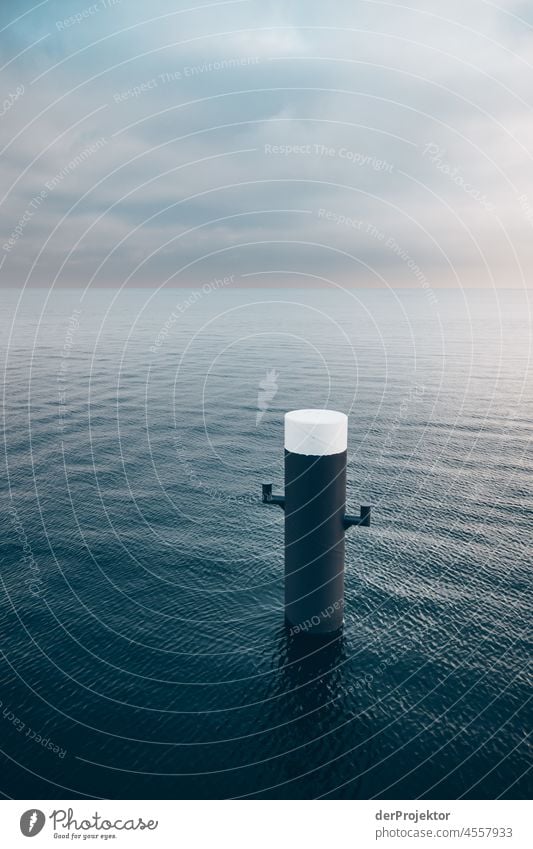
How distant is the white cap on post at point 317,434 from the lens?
25297 mm

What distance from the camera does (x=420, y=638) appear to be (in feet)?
94.7

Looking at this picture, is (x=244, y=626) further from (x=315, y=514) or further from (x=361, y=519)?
(x=361, y=519)

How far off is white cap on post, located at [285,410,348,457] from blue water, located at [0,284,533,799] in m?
9.97

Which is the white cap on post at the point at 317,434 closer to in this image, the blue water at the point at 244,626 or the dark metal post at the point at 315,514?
the dark metal post at the point at 315,514

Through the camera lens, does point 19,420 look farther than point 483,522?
Yes

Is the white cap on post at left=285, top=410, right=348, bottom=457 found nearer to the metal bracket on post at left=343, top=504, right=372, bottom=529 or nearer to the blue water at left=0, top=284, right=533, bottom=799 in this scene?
the metal bracket on post at left=343, top=504, right=372, bottom=529

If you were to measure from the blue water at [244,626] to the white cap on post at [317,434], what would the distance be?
9.97 metres

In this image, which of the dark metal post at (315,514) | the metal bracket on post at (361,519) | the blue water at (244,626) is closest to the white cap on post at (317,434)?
the dark metal post at (315,514)

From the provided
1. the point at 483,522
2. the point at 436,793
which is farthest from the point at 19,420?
the point at 436,793

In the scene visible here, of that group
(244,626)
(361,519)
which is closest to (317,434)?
(361,519)

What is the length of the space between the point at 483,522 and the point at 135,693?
28.3 metres

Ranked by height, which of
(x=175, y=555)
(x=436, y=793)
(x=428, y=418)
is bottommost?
(x=436, y=793)

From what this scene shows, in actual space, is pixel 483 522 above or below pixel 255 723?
above

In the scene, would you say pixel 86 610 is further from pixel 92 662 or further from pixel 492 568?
pixel 492 568
